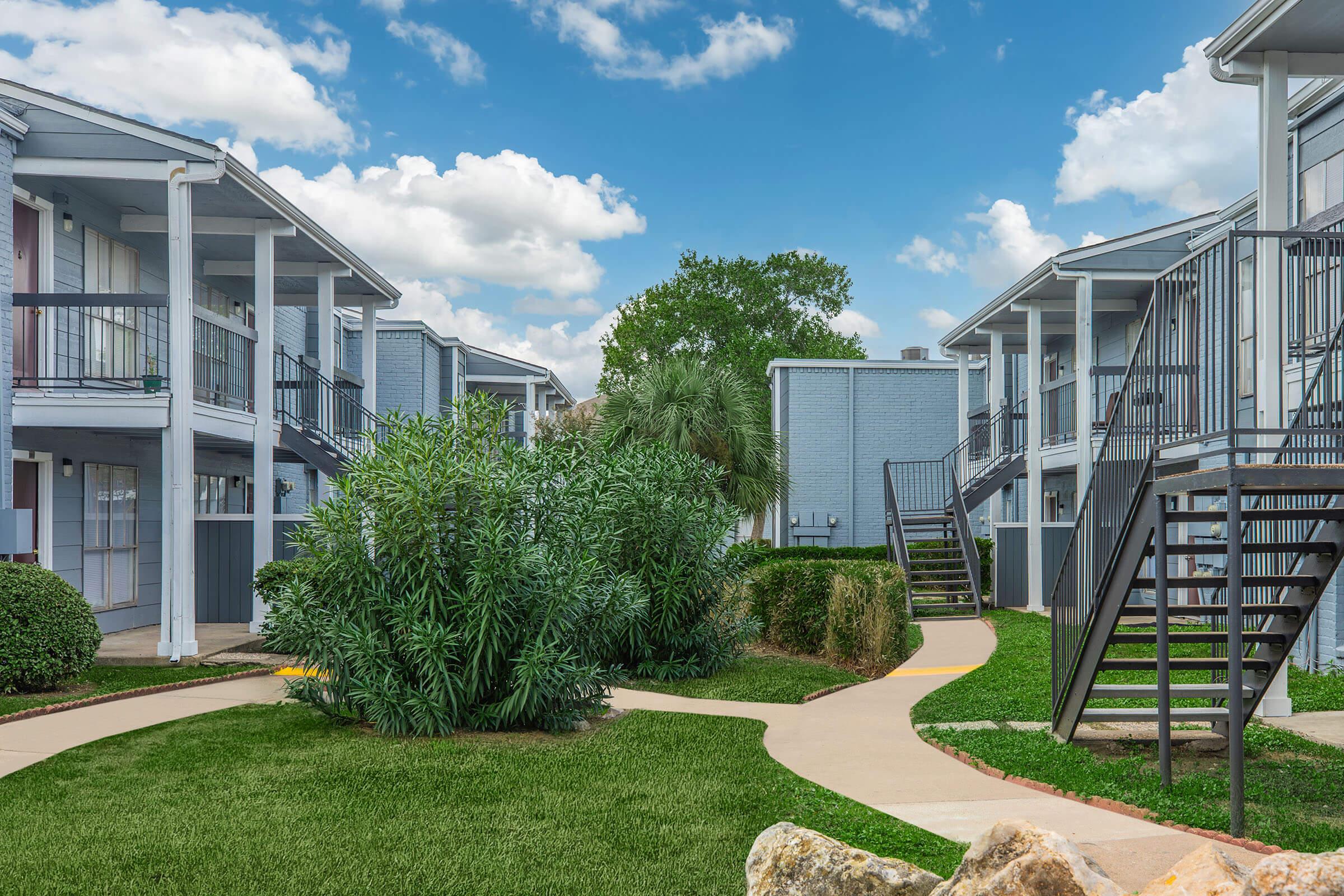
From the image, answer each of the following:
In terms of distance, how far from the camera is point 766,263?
42.0 metres

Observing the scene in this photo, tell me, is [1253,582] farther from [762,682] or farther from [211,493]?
[211,493]

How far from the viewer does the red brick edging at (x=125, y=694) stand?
821 cm

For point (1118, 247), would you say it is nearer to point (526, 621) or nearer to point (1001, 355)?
point (1001, 355)

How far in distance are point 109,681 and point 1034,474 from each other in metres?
13.5

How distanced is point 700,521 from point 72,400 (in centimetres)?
678

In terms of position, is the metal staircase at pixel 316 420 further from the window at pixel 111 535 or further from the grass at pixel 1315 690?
the grass at pixel 1315 690

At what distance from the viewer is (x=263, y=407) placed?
42.4 feet

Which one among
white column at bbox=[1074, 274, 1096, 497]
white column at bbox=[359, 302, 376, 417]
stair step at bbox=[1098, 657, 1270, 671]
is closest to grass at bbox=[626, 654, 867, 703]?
stair step at bbox=[1098, 657, 1270, 671]

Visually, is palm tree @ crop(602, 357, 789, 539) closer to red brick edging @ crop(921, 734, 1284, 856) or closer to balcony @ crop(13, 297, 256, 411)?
balcony @ crop(13, 297, 256, 411)

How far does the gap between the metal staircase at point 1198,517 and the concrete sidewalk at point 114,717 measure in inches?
272

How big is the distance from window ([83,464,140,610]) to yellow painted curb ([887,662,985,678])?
976cm

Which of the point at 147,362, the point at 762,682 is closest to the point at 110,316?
the point at 147,362

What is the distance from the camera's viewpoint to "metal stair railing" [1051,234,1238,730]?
5738 mm

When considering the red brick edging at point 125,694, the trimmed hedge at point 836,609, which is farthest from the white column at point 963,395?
the red brick edging at point 125,694
